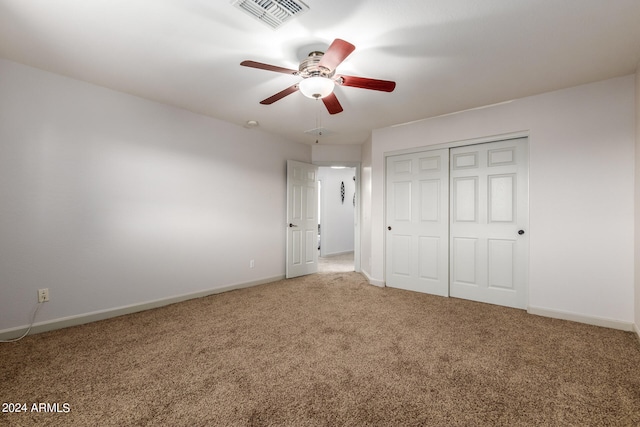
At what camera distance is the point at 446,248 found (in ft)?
12.8

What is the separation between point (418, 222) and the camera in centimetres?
414

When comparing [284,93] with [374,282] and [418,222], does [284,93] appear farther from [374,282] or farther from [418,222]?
[374,282]

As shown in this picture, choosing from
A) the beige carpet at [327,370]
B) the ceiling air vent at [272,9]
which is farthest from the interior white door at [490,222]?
the ceiling air vent at [272,9]

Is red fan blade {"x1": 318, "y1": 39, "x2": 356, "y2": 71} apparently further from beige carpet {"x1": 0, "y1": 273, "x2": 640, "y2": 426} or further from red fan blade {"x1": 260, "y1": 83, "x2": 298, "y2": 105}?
beige carpet {"x1": 0, "y1": 273, "x2": 640, "y2": 426}

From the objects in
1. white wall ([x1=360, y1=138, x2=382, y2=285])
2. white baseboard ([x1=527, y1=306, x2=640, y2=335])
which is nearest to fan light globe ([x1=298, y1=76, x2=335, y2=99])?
white wall ([x1=360, y1=138, x2=382, y2=285])

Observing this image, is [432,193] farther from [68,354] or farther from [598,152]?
[68,354]

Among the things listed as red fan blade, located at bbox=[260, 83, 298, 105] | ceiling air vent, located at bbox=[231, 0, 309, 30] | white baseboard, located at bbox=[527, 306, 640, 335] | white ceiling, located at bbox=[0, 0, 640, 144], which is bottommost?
white baseboard, located at bbox=[527, 306, 640, 335]

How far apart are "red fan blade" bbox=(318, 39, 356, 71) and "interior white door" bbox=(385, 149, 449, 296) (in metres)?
2.51

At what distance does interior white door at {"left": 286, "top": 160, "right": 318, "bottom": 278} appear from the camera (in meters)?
4.94

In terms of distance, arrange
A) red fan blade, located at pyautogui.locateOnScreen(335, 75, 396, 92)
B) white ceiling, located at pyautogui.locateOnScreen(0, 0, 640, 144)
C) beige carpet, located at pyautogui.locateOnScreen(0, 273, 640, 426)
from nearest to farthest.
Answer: beige carpet, located at pyautogui.locateOnScreen(0, 273, 640, 426)
white ceiling, located at pyautogui.locateOnScreen(0, 0, 640, 144)
red fan blade, located at pyautogui.locateOnScreen(335, 75, 396, 92)

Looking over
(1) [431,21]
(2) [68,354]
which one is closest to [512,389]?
(1) [431,21]

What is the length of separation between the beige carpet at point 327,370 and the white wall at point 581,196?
1.19 ft

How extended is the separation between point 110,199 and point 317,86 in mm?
2562

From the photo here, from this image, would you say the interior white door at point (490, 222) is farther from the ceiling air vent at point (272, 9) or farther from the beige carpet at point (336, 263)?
the ceiling air vent at point (272, 9)
